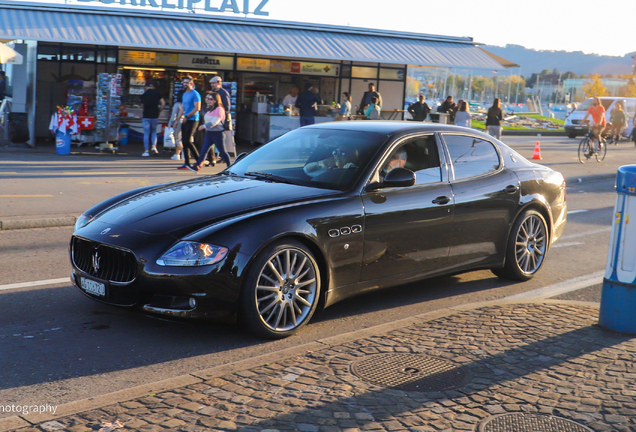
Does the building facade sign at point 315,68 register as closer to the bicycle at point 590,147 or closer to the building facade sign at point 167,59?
the building facade sign at point 167,59

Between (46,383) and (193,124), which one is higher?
(193,124)

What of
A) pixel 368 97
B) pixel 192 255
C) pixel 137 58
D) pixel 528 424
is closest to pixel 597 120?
pixel 368 97

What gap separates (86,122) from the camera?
752 inches

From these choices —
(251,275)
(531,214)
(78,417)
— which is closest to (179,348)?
(251,275)

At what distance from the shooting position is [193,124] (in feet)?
50.7

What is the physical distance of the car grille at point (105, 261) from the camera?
4934 millimetres

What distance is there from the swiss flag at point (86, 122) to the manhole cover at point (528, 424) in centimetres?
1723

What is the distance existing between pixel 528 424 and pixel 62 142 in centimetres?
1627

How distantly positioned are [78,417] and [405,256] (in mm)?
3192

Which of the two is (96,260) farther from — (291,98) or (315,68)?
(315,68)

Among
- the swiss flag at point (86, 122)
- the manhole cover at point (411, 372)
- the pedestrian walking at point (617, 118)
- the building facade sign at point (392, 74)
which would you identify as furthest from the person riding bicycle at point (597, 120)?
the manhole cover at point (411, 372)

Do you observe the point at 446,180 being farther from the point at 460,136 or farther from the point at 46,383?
the point at 46,383

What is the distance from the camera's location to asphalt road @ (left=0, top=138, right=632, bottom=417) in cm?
432

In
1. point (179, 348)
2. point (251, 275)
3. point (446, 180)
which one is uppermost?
point (446, 180)
